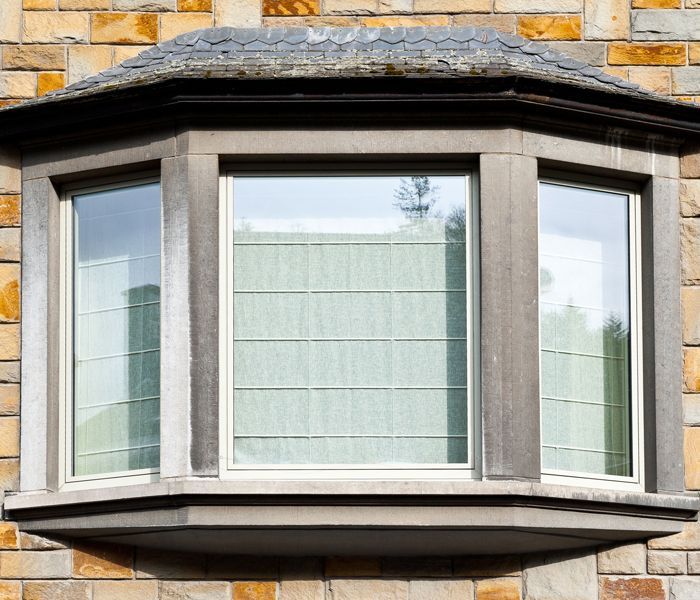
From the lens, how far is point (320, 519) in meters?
10.5

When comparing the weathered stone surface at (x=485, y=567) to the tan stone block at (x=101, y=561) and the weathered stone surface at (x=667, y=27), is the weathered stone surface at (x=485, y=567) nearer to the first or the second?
the tan stone block at (x=101, y=561)

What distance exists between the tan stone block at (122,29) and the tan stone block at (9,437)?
2.62 m

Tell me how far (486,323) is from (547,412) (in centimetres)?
77

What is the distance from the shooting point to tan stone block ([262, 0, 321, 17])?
12.0 m

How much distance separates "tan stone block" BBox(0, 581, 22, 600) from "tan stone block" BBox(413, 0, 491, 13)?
180 inches

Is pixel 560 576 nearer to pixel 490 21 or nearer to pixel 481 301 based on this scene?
pixel 481 301

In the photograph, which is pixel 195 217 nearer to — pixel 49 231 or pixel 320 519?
pixel 49 231

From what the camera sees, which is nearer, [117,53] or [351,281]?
[351,281]

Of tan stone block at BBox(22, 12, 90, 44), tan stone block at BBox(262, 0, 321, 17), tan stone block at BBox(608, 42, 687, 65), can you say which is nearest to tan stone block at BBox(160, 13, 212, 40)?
tan stone block at BBox(262, 0, 321, 17)

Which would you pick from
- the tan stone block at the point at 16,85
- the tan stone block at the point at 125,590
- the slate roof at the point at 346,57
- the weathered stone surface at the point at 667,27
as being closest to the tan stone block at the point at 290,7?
the slate roof at the point at 346,57

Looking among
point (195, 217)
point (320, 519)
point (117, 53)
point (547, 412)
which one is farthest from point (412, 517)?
point (117, 53)

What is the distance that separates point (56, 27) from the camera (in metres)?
12.1

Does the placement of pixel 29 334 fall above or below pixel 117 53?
below

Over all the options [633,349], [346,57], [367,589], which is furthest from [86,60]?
[633,349]
